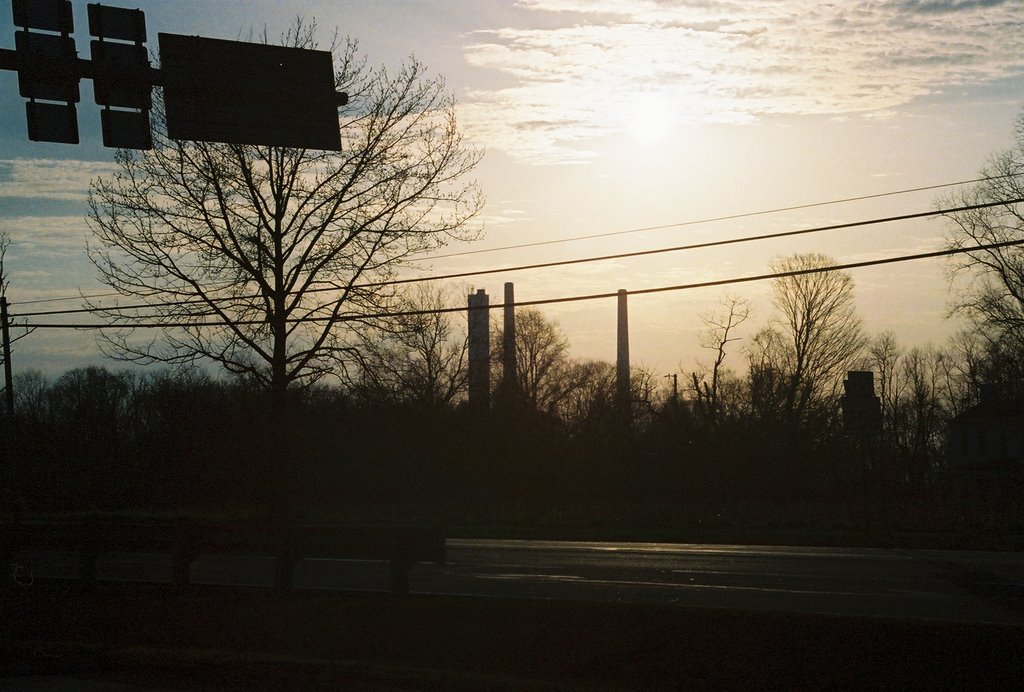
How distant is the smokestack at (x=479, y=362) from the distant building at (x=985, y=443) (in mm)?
30940

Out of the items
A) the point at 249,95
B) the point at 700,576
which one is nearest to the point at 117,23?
the point at 249,95

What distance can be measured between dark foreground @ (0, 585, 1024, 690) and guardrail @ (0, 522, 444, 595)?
573mm

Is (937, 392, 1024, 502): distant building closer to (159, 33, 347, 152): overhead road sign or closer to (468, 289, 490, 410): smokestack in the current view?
(468, 289, 490, 410): smokestack

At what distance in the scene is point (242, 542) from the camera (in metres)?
13.3

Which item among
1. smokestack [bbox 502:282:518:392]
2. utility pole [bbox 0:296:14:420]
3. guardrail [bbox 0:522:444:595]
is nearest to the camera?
guardrail [bbox 0:522:444:595]

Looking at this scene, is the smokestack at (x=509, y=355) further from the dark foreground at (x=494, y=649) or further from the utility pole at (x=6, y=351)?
the dark foreground at (x=494, y=649)

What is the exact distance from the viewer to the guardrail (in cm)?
1224

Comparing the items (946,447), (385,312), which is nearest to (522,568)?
(385,312)

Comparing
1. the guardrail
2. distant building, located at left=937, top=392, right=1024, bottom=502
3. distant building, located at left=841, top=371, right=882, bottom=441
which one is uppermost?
distant building, located at left=841, top=371, right=882, bottom=441

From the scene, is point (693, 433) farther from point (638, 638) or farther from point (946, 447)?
point (946, 447)

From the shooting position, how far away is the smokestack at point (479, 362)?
60031 millimetres

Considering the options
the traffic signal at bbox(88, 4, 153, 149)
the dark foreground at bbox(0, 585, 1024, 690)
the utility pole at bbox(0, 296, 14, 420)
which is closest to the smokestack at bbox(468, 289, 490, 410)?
the utility pole at bbox(0, 296, 14, 420)

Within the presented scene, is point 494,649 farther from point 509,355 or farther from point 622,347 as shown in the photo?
point 622,347

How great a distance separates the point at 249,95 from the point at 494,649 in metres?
9.37
